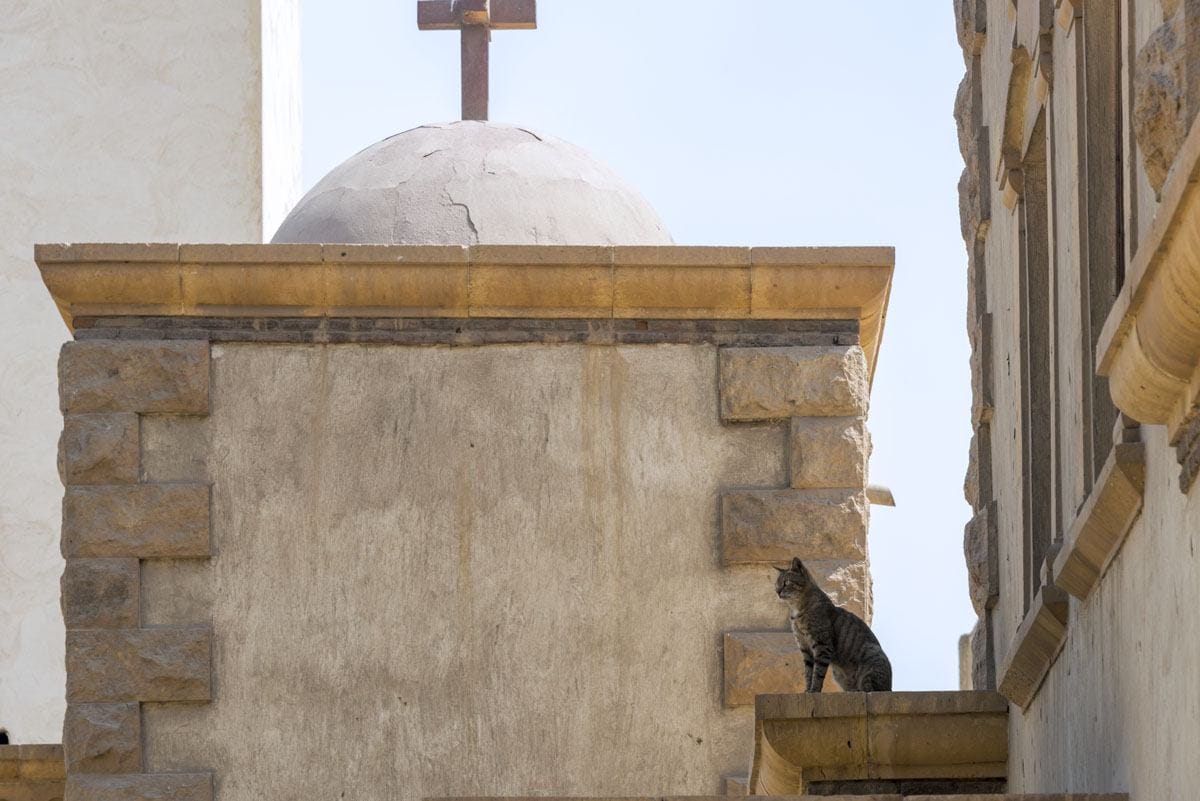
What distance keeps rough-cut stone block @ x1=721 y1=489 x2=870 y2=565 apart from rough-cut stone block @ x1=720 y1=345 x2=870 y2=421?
0.35 metres

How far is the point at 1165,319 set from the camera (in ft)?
15.5

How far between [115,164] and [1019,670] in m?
11.5

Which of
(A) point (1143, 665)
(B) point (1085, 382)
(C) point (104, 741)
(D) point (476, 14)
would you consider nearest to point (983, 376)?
(B) point (1085, 382)

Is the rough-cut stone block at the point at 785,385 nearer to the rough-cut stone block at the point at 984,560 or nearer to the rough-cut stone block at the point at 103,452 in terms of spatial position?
the rough-cut stone block at the point at 984,560

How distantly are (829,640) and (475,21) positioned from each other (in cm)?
613

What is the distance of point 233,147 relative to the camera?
17.9 meters

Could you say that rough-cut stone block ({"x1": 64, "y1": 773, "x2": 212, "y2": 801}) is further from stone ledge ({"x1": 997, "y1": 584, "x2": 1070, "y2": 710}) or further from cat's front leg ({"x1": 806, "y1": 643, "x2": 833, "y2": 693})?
stone ledge ({"x1": 997, "y1": 584, "x2": 1070, "y2": 710})

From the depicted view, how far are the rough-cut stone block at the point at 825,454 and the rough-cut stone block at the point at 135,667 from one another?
2659mm

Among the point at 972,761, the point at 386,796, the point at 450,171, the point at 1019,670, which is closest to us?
the point at 1019,670

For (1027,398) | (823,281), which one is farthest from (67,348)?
(1027,398)

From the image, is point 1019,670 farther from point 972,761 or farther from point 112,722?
point 112,722

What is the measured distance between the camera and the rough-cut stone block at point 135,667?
10625mm

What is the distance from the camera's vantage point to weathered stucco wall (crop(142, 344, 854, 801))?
34.9ft

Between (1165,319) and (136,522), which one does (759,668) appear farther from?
(1165,319)
